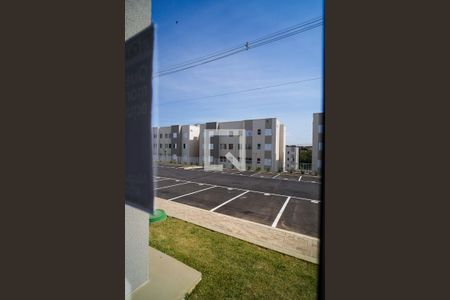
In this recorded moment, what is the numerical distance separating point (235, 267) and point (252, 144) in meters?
29.1

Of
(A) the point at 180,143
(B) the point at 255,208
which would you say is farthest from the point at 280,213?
(A) the point at 180,143

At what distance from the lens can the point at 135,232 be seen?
291 cm

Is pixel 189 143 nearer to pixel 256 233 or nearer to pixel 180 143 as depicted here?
pixel 180 143

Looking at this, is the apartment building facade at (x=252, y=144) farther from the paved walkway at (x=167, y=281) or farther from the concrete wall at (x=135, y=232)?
the concrete wall at (x=135, y=232)

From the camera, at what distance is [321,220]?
4.15 feet

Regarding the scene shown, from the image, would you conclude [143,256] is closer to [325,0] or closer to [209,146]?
[325,0]

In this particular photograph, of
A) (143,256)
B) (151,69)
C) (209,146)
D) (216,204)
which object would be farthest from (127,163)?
(209,146)

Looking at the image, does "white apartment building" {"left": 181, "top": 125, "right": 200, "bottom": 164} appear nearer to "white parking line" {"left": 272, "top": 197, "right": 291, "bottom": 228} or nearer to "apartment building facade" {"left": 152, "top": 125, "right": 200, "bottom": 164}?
"apartment building facade" {"left": 152, "top": 125, "right": 200, "bottom": 164}

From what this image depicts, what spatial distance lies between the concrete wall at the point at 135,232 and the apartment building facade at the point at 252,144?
91.8ft

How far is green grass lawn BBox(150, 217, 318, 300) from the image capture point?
333 cm

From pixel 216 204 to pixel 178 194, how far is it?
314 cm

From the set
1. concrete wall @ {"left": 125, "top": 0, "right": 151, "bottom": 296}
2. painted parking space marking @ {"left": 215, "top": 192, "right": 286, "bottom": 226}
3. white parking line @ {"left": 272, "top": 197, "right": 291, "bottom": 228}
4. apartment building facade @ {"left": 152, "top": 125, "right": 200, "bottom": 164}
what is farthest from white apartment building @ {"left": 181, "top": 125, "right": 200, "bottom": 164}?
concrete wall @ {"left": 125, "top": 0, "right": 151, "bottom": 296}

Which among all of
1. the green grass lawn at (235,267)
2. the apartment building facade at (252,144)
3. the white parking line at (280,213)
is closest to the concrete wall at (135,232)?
the green grass lawn at (235,267)

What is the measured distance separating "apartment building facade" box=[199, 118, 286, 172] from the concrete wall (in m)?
28.0
